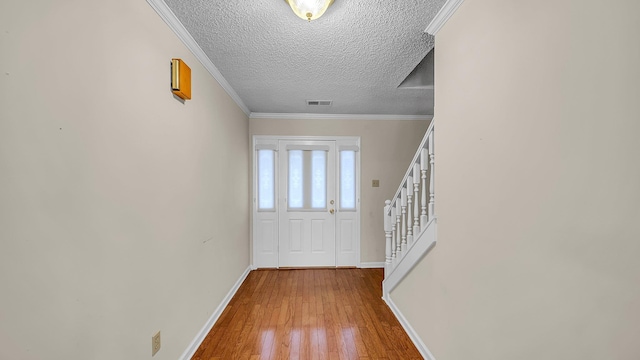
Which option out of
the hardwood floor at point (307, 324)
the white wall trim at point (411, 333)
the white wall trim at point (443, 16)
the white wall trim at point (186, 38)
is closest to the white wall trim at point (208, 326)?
the hardwood floor at point (307, 324)

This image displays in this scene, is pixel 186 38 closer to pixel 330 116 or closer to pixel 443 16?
pixel 443 16

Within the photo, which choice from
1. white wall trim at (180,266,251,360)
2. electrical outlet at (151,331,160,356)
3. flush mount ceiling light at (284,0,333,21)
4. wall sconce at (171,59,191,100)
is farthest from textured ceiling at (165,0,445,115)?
white wall trim at (180,266,251,360)

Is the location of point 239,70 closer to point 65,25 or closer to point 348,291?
point 65,25

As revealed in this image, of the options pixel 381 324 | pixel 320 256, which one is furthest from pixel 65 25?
pixel 320 256

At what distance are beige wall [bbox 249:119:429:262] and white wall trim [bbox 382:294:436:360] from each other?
51.9 inches

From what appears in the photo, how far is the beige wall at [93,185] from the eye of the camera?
Answer: 789 mm

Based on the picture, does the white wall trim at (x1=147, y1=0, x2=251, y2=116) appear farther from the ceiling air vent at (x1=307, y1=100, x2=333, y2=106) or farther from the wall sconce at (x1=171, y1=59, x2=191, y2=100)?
the ceiling air vent at (x1=307, y1=100, x2=333, y2=106)

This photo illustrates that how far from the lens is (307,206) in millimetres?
3965

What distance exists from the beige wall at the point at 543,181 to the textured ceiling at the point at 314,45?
0.39m

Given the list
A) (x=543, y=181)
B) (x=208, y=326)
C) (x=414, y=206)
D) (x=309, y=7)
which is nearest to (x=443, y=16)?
(x=309, y=7)

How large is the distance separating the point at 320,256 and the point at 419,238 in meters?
2.23

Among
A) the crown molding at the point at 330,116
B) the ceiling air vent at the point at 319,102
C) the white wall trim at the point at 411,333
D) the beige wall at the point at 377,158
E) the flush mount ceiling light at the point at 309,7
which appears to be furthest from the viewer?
the beige wall at the point at 377,158

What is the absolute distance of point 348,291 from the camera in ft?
10.2

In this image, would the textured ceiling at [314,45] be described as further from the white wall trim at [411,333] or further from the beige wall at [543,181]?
the white wall trim at [411,333]
